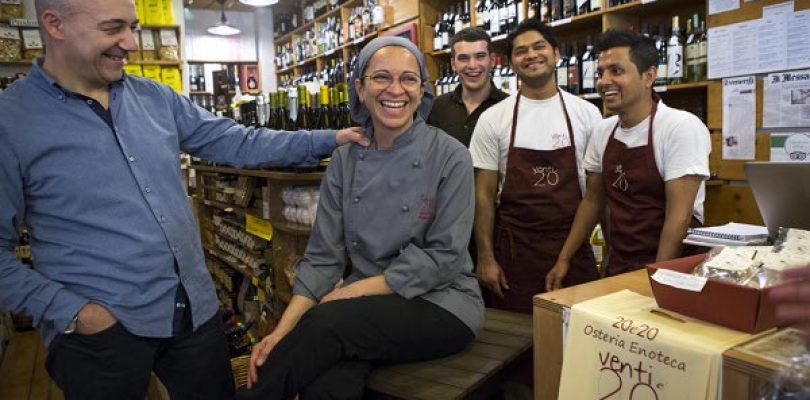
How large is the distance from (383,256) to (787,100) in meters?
2.27

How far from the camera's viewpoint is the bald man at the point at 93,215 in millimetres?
1536

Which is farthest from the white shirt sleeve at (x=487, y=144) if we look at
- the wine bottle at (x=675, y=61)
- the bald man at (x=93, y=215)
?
the wine bottle at (x=675, y=61)

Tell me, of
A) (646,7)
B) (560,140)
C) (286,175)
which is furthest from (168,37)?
(560,140)

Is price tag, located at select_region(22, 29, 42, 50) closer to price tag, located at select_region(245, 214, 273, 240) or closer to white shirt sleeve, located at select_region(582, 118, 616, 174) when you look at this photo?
price tag, located at select_region(245, 214, 273, 240)

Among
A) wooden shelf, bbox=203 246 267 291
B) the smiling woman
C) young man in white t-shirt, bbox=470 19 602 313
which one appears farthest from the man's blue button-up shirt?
wooden shelf, bbox=203 246 267 291

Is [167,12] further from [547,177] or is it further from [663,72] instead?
[547,177]

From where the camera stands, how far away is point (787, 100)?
2840 millimetres

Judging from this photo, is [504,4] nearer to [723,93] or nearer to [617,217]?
[723,93]

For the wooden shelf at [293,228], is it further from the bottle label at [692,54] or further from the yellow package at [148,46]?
the yellow package at [148,46]

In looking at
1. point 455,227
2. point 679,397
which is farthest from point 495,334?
point 679,397

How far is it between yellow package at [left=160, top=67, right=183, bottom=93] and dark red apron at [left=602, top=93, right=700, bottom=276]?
5.38 meters

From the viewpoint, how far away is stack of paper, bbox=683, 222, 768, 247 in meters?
1.61

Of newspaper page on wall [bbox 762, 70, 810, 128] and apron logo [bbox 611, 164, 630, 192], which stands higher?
newspaper page on wall [bbox 762, 70, 810, 128]

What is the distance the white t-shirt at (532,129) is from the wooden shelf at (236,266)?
1597 millimetres
